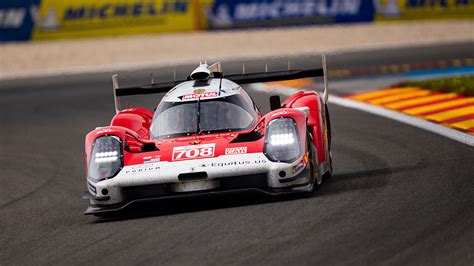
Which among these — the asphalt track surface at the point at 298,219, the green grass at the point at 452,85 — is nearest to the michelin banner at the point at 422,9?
the green grass at the point at 452,85

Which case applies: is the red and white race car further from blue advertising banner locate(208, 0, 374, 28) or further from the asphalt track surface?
blue advertising banner locate(208, 0, 374, 28)

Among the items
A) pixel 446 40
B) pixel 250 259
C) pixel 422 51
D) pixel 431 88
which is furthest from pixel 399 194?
pixel 446 40

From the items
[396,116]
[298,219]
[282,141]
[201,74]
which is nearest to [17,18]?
[396,116]

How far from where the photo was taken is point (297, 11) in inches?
1254

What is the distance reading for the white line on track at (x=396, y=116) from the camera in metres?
13.7

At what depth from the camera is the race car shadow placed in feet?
34.4

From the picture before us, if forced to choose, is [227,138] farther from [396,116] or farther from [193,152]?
[396,116]

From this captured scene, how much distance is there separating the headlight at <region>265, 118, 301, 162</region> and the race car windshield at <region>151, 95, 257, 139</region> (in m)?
0.73

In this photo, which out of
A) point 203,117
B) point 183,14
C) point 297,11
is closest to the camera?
point 203,117

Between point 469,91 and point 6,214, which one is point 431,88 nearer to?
point 469,91

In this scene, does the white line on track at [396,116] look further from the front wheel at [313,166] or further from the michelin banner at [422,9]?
the michelin banner at [422,9]

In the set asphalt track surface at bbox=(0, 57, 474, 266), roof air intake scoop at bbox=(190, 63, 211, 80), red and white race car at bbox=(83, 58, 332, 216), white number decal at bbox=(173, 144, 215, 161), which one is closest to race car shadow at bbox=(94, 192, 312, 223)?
asphalt track surface at bbox=(0, 57, 474, 266)

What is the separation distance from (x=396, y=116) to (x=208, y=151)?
6605 millimetres

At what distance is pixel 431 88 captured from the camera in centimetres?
1886
